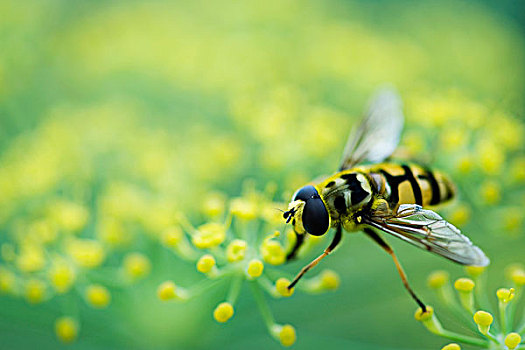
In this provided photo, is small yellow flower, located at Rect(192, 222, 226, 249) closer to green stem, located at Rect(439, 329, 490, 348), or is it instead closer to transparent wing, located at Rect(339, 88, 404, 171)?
transparent wing, located at Rect(339, 88, 404, 171)

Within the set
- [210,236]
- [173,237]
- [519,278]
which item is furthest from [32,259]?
[519,278]

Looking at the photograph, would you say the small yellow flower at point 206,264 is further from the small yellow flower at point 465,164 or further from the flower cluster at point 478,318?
the small yellow flower at point 465,164

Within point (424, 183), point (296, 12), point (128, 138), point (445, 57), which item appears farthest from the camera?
point (296, 12)

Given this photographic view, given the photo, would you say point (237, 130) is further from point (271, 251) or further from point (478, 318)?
point (478, 318)

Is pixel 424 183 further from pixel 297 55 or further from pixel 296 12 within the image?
pixel 296 12

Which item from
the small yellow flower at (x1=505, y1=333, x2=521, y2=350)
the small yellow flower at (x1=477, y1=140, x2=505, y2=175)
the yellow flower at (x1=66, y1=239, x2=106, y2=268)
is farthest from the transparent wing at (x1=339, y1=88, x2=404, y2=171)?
the yellow flower at (x1=66, y1=239, x2=106, y2=268)

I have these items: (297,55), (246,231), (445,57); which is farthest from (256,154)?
(445,57)
